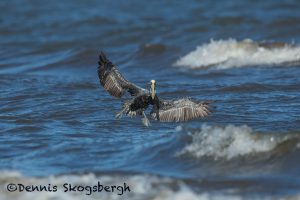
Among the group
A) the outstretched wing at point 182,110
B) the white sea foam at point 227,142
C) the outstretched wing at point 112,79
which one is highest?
the outstretched wing at point 112,79

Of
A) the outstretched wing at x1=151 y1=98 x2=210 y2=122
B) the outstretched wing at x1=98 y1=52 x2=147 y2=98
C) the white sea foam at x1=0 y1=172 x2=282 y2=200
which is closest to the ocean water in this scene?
the white sea foam at x1=0 y1=172 x2=282 y2=200

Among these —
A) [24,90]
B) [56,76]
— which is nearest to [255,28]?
[56,76]

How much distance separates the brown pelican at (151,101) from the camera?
9086 millimetres

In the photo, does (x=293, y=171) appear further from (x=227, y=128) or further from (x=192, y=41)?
(x=192, y=41)

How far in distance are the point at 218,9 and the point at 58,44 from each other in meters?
5.94

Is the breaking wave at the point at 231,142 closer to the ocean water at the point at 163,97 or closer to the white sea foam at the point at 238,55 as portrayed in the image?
the ocean water at the point at 163,97

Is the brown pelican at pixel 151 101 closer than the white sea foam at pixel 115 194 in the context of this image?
No

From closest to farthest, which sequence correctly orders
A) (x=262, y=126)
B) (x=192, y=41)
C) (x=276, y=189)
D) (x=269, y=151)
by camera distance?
1. (x=276, y=189)
2. (x=269, y=151)
3. (x=262, y=126)
4. (x=192, y=41)

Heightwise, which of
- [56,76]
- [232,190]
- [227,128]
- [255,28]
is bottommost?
[232,190]

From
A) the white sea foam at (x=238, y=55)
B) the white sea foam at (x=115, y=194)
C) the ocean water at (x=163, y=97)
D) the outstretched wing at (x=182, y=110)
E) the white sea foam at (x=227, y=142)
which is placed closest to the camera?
the white sea foam at (x=115, y=194)

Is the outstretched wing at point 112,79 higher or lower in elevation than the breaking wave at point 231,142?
higher

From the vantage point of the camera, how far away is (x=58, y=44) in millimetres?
18906

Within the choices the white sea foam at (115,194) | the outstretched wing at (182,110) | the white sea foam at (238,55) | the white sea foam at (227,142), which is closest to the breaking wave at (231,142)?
the white sea foam at (227,142)

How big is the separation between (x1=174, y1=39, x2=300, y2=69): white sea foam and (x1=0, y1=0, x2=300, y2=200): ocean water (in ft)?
0.09
